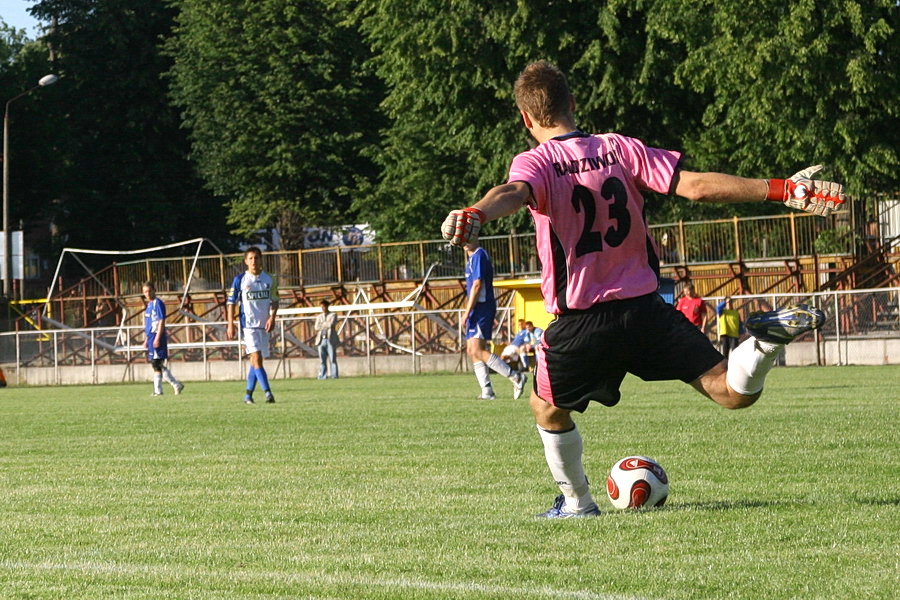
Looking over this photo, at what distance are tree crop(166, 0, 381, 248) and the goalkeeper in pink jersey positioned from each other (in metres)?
54.2

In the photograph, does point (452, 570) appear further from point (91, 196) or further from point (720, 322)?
point (91, 196)

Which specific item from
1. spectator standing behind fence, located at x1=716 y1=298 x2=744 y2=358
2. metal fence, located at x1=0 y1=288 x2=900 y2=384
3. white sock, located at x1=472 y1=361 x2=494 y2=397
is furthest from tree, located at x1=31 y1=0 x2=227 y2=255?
white sock, located at x1=472 y1=361 x2=494 y2=397

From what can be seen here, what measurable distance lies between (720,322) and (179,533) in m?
29.3

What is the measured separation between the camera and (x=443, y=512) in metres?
8.37

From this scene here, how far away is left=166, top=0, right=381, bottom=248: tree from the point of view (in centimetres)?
6256

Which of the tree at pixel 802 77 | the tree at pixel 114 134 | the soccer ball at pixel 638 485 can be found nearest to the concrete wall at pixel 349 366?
the tree at pixel 802 77

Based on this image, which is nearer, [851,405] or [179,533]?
[179,533]

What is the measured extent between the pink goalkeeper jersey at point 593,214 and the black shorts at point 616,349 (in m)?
0.08

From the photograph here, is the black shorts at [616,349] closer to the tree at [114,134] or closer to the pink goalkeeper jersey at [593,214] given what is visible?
the pink goalkeeper jersey at [593,214]

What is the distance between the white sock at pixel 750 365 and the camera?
295 inches

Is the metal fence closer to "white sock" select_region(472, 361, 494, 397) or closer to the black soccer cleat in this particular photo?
"white sock" select_region(472, 361, 494, 397)

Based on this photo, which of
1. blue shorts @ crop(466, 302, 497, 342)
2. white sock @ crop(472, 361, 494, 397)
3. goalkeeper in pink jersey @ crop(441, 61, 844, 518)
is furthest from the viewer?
white sock @ crop(472, 361, 494, 397)

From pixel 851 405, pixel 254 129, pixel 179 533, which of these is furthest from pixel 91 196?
pixel 179 533

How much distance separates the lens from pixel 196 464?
12070mm
